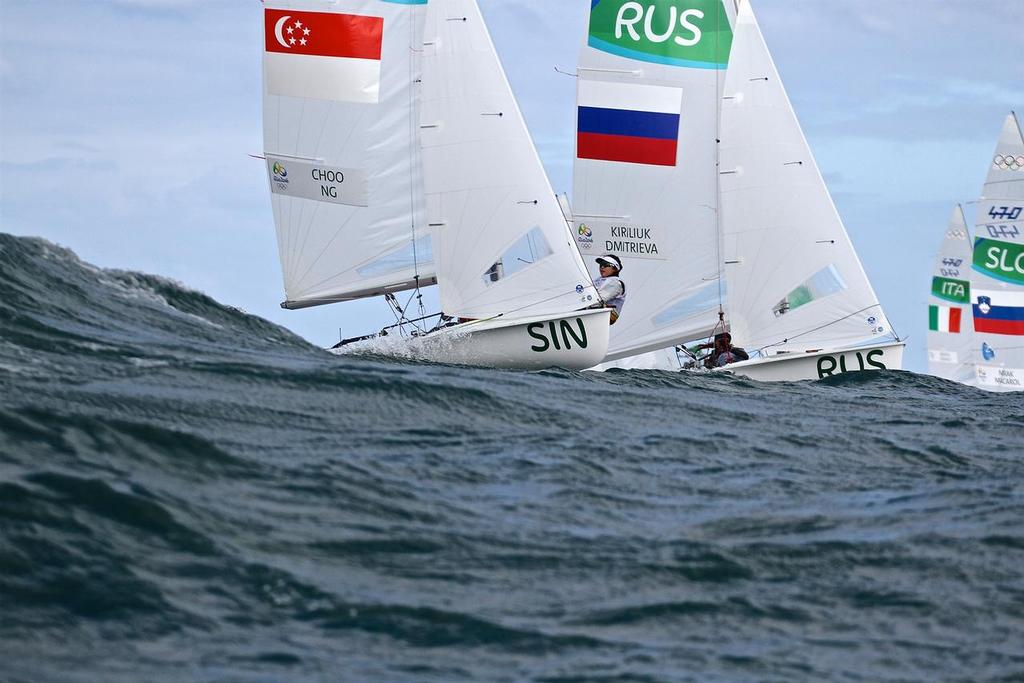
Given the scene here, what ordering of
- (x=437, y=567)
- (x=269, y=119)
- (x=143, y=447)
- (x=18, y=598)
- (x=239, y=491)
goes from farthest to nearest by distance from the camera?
(x=269, y=119)
(x=143, y=447)
(x=239, y=491)
(x=437, y=567)
(x=18, y=598)

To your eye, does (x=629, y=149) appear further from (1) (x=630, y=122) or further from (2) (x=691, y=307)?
(2) (x=691, y=307)

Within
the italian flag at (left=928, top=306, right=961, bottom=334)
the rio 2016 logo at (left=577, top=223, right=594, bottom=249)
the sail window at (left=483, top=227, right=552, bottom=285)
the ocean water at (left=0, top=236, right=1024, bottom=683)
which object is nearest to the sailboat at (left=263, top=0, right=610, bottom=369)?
the sail window at (left=483, top=227, right=552, bottom=285)

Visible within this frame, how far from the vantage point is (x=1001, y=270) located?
1375 inches

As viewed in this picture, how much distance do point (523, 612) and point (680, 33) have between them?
1992cm

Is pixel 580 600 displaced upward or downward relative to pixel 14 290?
downward

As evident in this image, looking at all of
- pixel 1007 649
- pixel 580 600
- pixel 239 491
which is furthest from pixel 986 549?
pixel 239 491

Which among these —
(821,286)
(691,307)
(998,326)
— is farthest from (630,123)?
(998,326)

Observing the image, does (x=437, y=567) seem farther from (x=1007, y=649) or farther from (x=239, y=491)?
(x=1007, y=649)

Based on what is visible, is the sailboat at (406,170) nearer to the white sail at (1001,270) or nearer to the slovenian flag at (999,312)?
the white sail at (1001,270)

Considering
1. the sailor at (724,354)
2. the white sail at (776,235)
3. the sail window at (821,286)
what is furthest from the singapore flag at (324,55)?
the sail window at (821,286)

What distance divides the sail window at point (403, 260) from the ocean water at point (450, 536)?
11243 mm

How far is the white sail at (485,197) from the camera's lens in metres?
19.2

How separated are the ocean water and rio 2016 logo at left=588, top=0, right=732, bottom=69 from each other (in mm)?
14079

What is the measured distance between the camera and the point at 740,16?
23000 mm
